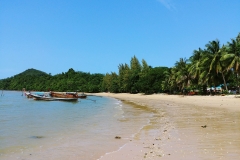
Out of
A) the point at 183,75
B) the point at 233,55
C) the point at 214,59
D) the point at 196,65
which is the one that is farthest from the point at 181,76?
the point at 233,55

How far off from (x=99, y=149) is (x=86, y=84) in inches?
4577

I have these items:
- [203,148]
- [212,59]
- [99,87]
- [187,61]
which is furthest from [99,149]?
[99,87]

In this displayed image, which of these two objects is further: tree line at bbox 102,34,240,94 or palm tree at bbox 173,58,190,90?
palm tree at bbox 173,58,190,90

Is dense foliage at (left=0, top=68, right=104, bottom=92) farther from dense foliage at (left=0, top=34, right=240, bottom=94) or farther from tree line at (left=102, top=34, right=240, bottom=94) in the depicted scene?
tree line at (left=102, top=34, right=240, bottom=94)

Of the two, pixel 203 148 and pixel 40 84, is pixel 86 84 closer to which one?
pixel 40 84

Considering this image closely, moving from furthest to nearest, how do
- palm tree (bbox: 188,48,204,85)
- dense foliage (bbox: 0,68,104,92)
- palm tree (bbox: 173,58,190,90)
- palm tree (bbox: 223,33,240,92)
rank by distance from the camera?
1. dense foliage (bbox: 0,68,104,92)
2. palm tree (bbox: 173,58,190,90)
3. palm tree (bbox: 188,48,204,85)
4. palm tree (bbox: 223,33,240,92)

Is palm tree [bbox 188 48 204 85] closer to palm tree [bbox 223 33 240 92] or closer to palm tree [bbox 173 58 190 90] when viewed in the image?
palm tree [bbox 173 58 190 90]

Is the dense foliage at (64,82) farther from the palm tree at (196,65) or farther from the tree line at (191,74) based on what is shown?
the palm tree at (196,65)

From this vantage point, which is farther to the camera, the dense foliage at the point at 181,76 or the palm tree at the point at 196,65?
the palm tree at the point at 196,65

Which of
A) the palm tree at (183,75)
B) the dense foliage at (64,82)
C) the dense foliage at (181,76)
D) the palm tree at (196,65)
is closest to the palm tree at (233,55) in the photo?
the dense foliage at (181,76)

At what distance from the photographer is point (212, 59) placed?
41.5m

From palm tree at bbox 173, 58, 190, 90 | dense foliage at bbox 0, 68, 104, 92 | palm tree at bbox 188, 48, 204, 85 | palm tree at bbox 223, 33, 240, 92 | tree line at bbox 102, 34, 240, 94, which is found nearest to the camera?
palm tree at bbox 223, 33, 240, 92

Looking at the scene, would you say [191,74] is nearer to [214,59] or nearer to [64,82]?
[214,59]

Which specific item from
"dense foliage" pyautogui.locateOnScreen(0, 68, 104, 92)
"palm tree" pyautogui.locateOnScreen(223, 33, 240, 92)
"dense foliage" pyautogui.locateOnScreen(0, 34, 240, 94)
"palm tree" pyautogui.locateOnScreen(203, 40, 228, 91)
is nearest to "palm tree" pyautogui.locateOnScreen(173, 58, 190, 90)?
"dense foliage" pyautogui.locateOnScreen(0, 34, 240, 94)
